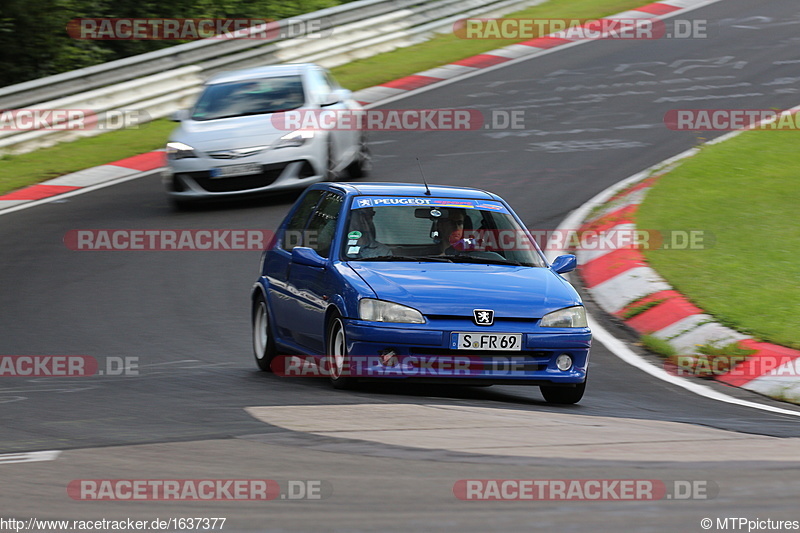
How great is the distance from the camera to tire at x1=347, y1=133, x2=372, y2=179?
16.9 meters

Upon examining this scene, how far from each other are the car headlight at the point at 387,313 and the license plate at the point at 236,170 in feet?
25.2

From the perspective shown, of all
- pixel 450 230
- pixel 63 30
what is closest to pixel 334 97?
pixel 450 230

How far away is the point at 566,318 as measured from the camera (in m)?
8.28

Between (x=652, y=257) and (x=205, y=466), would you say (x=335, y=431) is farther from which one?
(x=652, y=257)

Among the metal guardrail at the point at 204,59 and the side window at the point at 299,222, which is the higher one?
the metal guardrail at the point at 204,59

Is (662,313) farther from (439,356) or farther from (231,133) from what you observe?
(231,133)

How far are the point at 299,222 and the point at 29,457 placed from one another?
392 cm

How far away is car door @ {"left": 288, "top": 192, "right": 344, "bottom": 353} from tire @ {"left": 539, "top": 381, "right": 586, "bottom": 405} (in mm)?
1484

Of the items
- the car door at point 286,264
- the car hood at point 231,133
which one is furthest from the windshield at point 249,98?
the car door at point 286,264

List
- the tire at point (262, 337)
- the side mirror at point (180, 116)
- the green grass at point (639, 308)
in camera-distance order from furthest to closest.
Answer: the side mirror at point (180, 116)
the green grass at point (639, 308)
the tire at point (262, 337)

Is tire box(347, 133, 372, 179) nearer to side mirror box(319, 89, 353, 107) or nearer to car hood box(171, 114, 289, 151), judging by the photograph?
side mirror box(319, 89, 353, 107)

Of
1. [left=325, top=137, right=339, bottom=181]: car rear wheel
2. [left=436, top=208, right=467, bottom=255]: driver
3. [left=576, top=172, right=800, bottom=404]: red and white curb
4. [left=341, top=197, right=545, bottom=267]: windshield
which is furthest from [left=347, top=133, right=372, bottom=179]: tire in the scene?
[left=436, top=208, right=467, bottom=255]: driver

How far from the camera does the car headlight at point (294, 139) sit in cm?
1566

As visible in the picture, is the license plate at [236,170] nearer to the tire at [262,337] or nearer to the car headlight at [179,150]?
the car headlight at [179,150]
